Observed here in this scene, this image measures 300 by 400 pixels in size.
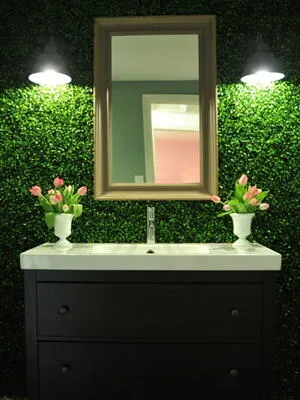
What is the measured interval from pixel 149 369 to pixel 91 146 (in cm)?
126

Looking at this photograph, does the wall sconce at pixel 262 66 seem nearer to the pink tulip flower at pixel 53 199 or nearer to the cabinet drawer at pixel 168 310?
the cabinet drawer at pixel 168 310

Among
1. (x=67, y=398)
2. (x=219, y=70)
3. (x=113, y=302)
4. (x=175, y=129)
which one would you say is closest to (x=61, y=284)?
(x=113, y=302)

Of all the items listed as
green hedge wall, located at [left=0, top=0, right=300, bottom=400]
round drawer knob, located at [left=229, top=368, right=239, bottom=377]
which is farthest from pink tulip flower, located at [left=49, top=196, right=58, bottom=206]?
round drawer knob, located at [left=229, top=368, right=239, bottom=377]

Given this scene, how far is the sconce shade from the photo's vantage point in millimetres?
1919

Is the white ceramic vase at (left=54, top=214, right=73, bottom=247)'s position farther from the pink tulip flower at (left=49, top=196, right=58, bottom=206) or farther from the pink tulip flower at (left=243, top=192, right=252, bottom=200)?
the pink tulip flower at (left=243, top=192, right=252, bottom=200)

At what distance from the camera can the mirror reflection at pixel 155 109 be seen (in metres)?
2.10

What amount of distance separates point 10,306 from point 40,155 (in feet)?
3.07

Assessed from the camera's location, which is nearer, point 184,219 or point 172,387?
point 172,387

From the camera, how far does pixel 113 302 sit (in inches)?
65.6

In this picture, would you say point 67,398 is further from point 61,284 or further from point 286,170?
point 286,170

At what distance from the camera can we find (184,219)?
2119 millimetres

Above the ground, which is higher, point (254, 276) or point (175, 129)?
point (175, 129)

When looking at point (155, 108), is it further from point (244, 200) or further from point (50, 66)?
point (244, 200)

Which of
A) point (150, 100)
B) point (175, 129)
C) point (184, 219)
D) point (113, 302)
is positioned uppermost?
point (150, 100)
